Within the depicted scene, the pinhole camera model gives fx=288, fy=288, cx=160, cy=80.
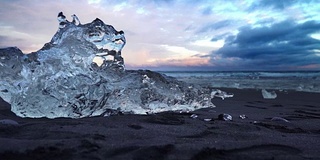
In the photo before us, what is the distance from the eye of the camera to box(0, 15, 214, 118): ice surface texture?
11.3ft

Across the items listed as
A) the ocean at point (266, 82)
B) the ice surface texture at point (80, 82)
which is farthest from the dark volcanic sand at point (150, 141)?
the ocean at point (266, 82)

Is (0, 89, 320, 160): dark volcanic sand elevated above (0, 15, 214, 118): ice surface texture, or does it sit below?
below

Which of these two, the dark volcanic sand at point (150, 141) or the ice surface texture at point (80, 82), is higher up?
the ice surface texture at point (80, 82)

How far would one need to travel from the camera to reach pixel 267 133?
2.80 m

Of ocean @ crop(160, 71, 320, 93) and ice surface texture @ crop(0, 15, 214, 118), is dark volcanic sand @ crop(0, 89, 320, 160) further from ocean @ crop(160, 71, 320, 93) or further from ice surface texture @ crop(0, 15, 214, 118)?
ocean @ crop(160, 71, 320, 93)

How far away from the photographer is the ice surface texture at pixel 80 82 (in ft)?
11.3

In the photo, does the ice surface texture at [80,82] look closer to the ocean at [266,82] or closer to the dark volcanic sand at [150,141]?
the dark volcanic sand at [150,141]

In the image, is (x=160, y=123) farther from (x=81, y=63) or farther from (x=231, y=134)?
(x=81, y=63)

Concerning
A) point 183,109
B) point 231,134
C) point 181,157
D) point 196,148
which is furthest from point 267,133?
point 183,109

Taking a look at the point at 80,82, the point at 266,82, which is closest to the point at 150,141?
the point at 80,82

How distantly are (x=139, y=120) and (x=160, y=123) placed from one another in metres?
0.25

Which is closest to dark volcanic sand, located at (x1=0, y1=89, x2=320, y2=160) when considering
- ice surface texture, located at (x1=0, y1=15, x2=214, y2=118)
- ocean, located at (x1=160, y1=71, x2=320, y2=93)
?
ice surface texture, located at (x1=0, y1=15, x2=214, y2=118)

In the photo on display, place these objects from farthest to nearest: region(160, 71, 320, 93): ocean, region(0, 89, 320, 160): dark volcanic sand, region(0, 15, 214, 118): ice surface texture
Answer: region(160, 71, 320, 93): ocean < region(0, 15, 214, 118): ice surface texture < region(0, 89, 320, 160): dark volcanic sand

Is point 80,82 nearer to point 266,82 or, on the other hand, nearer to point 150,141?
point 150,141
